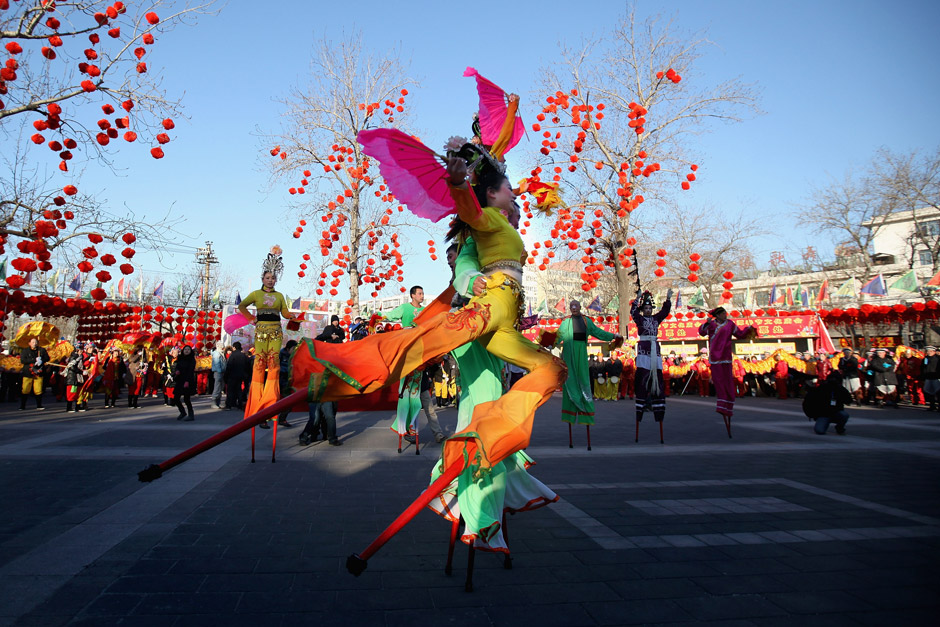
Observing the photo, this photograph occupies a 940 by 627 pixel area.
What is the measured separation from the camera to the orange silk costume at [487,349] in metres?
2.68

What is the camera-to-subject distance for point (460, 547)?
3.59 m

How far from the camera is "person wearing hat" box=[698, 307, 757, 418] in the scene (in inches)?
353

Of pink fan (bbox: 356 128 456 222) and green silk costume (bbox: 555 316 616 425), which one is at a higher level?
pink fan (bbox: 356 128 456 222)

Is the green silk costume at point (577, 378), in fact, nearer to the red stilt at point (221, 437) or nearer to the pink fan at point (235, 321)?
the pink fan at point (235, 321)

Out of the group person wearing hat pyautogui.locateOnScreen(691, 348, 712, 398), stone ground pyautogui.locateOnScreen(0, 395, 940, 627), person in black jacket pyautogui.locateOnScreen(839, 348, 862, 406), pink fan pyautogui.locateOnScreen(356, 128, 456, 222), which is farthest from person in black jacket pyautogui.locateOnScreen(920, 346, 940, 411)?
pink fan pyautogui.locateOnScreen(356, 128, 456, 222)

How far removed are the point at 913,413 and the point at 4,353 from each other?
25778 millimetres

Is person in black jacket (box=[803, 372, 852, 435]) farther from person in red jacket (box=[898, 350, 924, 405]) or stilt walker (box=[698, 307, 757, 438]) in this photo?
person in red jacket (box=[898, 350, 924, 405])

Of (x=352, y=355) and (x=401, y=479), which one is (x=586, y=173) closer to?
(x=401, y=479)

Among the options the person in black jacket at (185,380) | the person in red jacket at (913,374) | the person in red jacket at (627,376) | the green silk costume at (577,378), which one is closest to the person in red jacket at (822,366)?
the person in red jacket at (913,374)

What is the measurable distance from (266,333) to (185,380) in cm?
525

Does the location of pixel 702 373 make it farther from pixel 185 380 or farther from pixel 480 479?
pixel 480 479

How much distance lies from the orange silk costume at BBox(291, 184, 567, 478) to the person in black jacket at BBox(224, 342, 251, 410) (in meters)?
10.4

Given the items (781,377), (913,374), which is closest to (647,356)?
(913,374)

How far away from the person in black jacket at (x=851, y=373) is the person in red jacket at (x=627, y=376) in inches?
244
